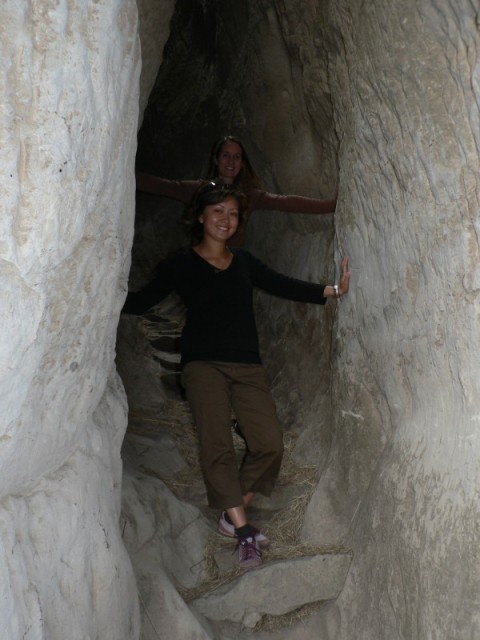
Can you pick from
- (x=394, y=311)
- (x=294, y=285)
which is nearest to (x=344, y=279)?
(x=294, y=285)

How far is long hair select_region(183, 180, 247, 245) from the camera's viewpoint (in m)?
4.18

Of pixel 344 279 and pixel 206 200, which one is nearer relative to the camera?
pixel 344 279

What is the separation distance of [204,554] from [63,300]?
6.00 ft

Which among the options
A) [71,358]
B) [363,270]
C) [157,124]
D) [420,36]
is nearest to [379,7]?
[420,36]

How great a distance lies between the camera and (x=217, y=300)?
4219 mm

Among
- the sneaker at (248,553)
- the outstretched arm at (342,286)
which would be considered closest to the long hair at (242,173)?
the outstretched arm at (342,286)

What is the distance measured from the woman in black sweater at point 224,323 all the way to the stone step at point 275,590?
0.40 m

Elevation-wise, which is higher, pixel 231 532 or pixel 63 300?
pixel 63 300

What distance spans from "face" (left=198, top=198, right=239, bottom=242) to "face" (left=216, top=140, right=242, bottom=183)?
1.67 ft

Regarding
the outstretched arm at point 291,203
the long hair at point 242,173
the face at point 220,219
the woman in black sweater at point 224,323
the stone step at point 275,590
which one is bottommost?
the stone step at point 275,590

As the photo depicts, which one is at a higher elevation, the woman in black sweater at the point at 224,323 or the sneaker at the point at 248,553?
the woman in black sweater at the point at 224,323

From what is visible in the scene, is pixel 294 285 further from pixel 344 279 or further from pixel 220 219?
pixel 220 219

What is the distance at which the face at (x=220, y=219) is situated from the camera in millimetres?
4176

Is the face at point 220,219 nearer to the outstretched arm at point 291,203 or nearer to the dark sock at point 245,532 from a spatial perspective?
the outstretched arm at point 291,203
